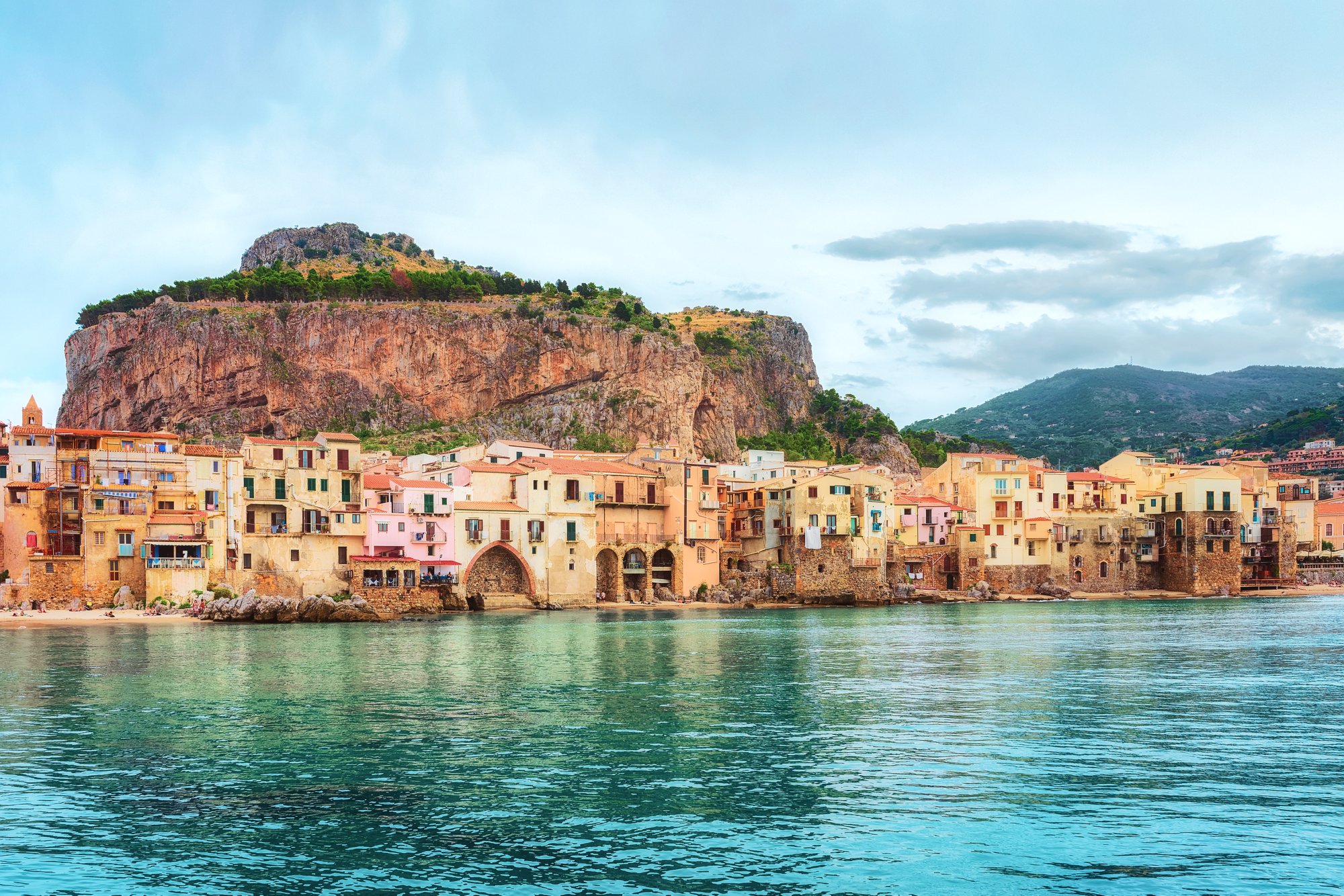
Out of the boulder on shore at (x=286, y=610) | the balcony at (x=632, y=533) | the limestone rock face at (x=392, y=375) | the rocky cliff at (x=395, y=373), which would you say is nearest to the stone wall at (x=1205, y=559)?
the balcony at (x=632, y=533)

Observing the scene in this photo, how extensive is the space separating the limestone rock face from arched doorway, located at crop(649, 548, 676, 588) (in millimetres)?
54244

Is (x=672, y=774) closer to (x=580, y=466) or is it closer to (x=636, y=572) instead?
(x=636, y=572)

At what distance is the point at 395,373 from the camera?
14225 cm

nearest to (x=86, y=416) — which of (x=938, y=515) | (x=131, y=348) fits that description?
(x=131, y=348)

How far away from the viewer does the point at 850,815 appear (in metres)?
19.3

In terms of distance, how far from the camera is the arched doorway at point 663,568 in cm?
8325

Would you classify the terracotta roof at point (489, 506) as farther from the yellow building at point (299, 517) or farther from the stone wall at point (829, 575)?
the stone wall at point (829, 575)

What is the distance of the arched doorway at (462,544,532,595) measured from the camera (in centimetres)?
7556

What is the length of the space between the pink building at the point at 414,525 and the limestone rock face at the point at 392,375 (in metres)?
62.0

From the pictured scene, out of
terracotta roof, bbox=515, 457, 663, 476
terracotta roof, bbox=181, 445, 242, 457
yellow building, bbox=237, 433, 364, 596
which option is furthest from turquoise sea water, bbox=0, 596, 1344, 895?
terracotta roof, bbox=515, 457, 663, 476

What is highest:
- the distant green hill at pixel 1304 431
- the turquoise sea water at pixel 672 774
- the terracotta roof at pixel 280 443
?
the distant green hill at pixel 1304 431

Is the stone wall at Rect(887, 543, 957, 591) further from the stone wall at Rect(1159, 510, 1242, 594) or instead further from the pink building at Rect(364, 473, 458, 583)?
the pink building at Rect(364, 473, 458, 583)

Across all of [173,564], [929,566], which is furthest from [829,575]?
[173,564]

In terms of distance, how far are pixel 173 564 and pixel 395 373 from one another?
78429 mm
